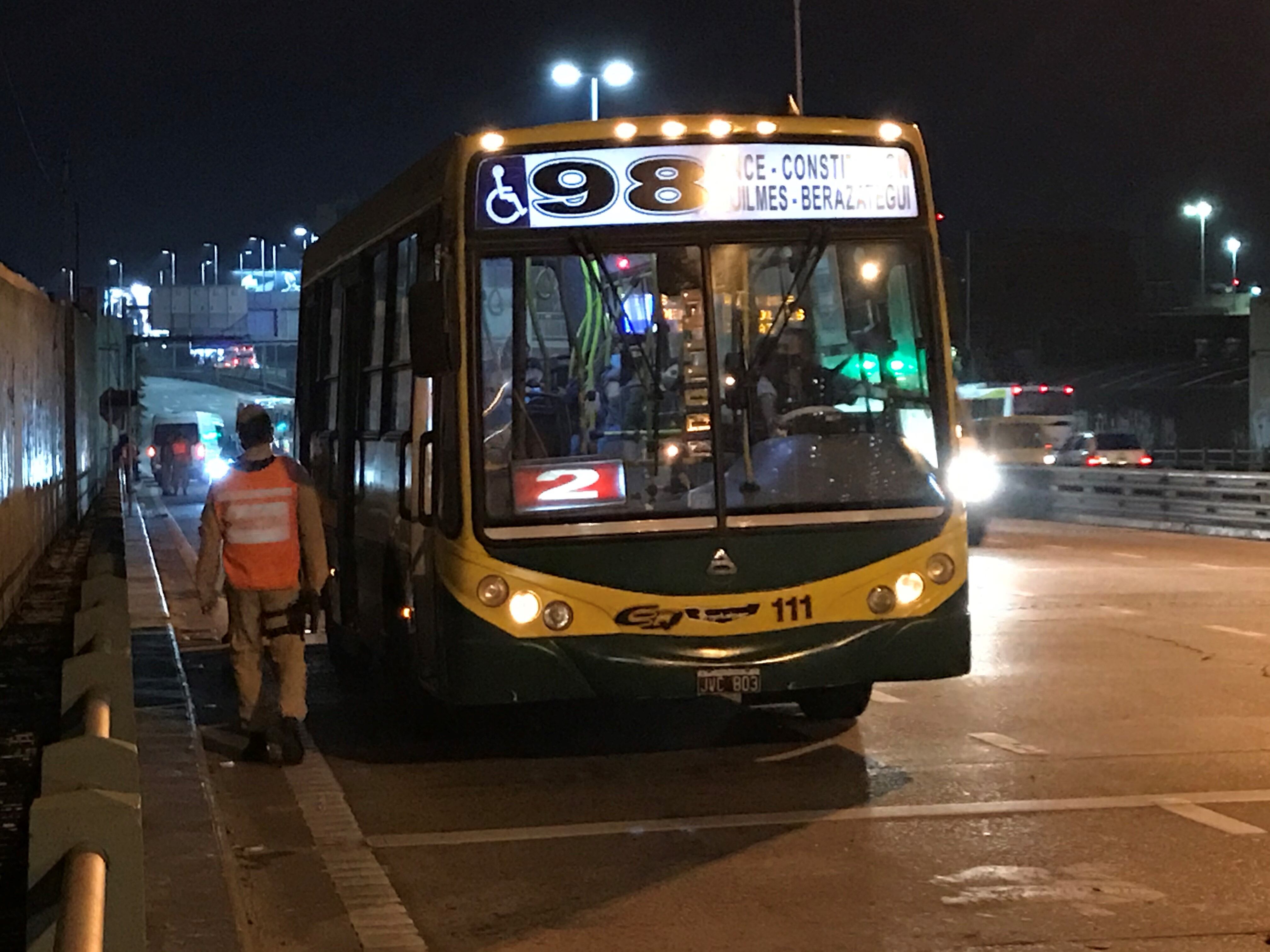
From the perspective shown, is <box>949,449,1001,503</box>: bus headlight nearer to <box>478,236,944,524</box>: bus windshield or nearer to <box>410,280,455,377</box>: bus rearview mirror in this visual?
<box>478,236,944,524</box>: bus windshield

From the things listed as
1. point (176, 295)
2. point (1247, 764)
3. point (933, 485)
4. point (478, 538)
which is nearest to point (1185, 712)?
point (1247, 764)

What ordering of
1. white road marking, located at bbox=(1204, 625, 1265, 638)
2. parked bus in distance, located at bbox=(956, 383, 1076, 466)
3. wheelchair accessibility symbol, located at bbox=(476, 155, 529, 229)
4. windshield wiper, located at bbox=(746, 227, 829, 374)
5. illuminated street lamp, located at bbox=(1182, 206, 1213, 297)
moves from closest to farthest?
wheelchair accessibility symbol, located at bbox=(476, 155, 529, 229) → windshield wiper, located at bbox=(746, 227, 829, 374) → white road marking, located at bbox=(1204, 625, 1265, 638) → parked bus in distance, located at bbox=(956, 383, 1076, 466) → illuminated street lamp, located at bbox=(1182, 206, 1213, 297)

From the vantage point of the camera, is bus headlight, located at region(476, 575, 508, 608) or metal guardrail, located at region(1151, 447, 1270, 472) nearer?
bus headlight, located at region(476, 575, 508, 608)

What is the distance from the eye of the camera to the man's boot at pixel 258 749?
389 inches

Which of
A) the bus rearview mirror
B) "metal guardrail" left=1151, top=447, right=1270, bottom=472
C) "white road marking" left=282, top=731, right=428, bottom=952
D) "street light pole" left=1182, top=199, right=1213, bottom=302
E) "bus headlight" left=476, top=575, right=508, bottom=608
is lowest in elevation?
"white road marking" left=282, top=731, right=428, bottom=952

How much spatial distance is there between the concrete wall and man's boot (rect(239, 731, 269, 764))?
583cm

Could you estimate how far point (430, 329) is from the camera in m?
9.00

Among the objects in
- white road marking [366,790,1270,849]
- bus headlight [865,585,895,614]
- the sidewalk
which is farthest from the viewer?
bus headlight [865,585,895,614]

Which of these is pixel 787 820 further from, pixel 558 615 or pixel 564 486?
pixel 564 486

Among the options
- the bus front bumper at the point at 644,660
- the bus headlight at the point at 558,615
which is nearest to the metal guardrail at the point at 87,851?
the bus front bumper at the point at 644,660

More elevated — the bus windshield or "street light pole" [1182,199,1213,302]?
"street light pole" [1182,199,1213,302]

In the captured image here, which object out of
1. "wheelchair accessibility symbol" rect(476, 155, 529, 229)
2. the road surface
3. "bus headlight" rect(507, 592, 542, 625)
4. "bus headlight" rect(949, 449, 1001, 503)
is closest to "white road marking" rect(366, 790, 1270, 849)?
the road surface

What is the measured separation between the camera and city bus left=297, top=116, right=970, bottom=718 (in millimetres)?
9102

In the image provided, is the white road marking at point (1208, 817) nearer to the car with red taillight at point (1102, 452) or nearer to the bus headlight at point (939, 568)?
the bus headlight at point (939, 568)
